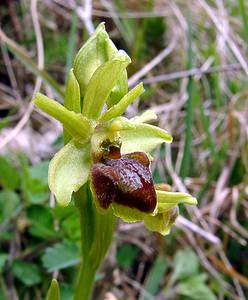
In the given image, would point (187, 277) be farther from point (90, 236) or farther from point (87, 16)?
point (87, 16)

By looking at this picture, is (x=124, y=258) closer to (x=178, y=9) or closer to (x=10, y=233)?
(x=10, y=233)

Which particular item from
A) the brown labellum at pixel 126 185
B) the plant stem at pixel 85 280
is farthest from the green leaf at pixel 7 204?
the brown labellum at pixel 126 185

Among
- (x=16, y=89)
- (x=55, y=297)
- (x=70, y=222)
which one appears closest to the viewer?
(x=55, y=297)

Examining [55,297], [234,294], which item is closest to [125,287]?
[234,294]

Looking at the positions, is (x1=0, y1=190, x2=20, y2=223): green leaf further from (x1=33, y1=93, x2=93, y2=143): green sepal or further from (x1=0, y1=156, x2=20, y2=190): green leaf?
(x1=33, y1=93, x2=93, y2=143): green sepal

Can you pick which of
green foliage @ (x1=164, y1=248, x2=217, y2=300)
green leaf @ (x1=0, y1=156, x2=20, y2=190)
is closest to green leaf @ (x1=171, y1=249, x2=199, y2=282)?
green foliage @ (x1=164, y1=248, x2=217, y2=300)

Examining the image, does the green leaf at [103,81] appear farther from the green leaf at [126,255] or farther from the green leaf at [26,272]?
the green leaf at [126,255]

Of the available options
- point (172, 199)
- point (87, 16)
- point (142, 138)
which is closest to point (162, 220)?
point (172, 199)
